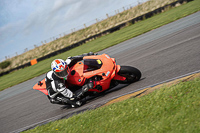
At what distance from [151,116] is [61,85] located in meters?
3.29

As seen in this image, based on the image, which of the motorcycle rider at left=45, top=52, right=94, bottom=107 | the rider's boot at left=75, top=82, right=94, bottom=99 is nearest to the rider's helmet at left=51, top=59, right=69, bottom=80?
the motorcycle rider at left=45, top=52, right=94, bottom=107

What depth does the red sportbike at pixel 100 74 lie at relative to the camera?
6562 mm

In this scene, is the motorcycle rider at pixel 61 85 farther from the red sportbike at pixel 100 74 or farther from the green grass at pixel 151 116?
the green grass at pixel 151 116

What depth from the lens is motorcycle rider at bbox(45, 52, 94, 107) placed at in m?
6.31

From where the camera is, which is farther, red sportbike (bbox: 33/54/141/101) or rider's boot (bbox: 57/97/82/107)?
rider's boot (bbox: 57/97/82/107)

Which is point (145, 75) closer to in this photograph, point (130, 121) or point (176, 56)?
point (176, 56)

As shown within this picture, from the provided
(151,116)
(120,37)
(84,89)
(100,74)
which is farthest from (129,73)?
(120,37)

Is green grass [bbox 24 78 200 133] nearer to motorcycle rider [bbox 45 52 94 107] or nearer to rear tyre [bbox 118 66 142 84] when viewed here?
motorcycle rider [bbox 45 52 94 107]

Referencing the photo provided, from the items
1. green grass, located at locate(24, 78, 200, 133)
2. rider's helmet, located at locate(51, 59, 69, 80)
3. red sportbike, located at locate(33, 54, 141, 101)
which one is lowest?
green grass, located at locate(24, 78, 200, 133)

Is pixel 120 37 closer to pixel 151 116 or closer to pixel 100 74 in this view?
pixel 100 74

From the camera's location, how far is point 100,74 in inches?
258

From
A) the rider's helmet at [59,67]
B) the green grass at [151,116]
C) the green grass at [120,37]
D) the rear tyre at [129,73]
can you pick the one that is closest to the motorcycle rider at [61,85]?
the rider's helmet at [59,67]

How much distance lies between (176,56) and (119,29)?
72.9 feet

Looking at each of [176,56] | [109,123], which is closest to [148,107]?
[109,123]
